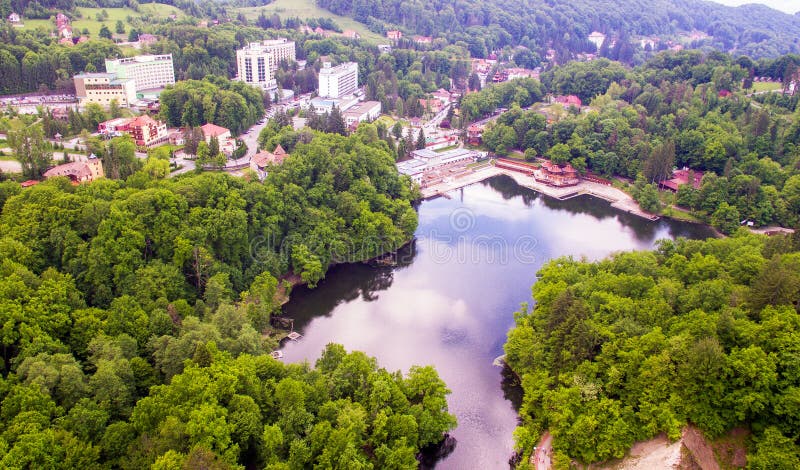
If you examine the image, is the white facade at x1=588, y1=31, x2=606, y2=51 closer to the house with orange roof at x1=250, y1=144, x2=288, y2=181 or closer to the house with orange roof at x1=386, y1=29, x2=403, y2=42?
the house with orange roof at x1=386, y1=29, x2=403, y2=42

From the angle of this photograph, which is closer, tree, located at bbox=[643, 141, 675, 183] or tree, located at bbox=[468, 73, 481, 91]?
tree, located at bbox=[643, 141, 675, 183]

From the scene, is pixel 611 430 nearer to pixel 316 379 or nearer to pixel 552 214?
pixel 316 379

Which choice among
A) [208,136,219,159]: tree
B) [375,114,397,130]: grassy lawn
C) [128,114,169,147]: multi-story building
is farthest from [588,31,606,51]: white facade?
[208,136,219,159]: tree

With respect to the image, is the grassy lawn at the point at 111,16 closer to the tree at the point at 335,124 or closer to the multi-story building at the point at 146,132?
the multi-story building at the point at 146,132

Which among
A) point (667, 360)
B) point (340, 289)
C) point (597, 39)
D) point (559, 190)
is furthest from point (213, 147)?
point (597, 39)

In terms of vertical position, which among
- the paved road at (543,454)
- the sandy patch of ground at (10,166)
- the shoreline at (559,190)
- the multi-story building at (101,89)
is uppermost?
the multi-story building at (101,89)

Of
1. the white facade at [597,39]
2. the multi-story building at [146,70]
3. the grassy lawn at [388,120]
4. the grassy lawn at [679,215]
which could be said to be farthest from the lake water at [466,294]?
the white facade at [597,39]
